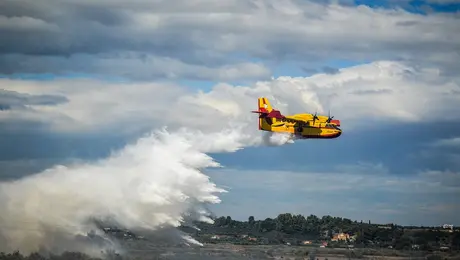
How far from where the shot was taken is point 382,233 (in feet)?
388

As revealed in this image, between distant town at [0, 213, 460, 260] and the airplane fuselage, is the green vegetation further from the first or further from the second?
the airplane fuselage

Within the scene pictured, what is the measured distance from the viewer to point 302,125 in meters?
101

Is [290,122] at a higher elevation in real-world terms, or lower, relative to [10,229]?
higher

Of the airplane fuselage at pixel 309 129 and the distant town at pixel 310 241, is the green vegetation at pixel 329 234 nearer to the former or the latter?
the distant town at pixel 310 241

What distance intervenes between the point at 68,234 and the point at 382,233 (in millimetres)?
51311

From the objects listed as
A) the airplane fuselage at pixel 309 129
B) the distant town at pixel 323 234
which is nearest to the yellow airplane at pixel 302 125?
the airplane fuselage at pixel 309 129

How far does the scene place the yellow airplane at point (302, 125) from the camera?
332 ft

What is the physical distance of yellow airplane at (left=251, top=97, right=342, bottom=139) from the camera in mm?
101312

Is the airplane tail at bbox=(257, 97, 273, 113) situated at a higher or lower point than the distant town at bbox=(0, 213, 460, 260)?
higher

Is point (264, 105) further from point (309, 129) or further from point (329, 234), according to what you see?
point (329, 234)

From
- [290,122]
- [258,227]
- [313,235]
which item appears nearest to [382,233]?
[313,235]

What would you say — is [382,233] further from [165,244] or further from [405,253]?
[165,244]

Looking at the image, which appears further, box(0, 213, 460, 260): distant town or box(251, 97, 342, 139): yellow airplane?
box(251, 97, 342, 139): yellow airplane

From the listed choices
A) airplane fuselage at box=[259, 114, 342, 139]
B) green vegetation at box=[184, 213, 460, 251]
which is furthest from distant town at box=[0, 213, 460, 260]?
airplane fuselage at box=[259, 114, 342, 139]
